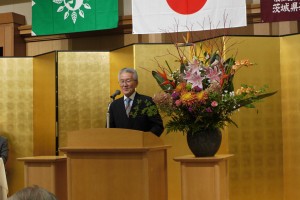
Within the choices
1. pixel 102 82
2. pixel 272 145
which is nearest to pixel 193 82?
pixel 272 145

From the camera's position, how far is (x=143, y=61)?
5.63 m

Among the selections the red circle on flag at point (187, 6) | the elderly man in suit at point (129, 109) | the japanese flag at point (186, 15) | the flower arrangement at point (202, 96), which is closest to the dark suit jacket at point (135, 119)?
the elderly man in suit at point (129, 109)

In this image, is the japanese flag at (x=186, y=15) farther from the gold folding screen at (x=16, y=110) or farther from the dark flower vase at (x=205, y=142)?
the dark flower vase at (x=205, y=142)

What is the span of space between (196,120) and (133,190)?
58 centimetres

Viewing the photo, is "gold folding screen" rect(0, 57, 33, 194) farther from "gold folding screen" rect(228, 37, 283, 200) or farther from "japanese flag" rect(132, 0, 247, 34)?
"gold folding screen" rect(228, 37, 283, 200)

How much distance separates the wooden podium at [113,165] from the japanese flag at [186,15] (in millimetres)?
2524

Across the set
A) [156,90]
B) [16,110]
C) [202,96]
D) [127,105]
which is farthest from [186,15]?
[202,96]

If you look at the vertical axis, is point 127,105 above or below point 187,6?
below

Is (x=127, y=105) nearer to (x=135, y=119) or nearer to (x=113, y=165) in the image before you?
(x=135, y=119)

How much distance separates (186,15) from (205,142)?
2677mm

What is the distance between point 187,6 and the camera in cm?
571

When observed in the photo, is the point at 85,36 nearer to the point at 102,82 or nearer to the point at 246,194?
the point at 102,82

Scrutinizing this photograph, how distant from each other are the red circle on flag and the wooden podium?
2716mm

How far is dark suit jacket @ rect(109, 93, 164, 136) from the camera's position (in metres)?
3.91
